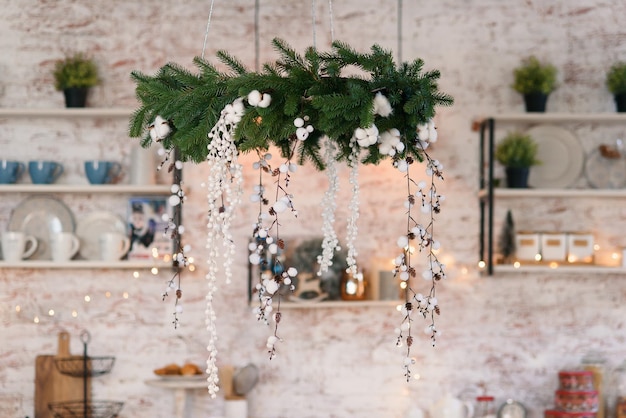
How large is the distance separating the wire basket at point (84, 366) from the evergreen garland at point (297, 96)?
80.2 inches

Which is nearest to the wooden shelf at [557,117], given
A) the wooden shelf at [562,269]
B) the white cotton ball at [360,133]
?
the wooden shelf at [562,269]

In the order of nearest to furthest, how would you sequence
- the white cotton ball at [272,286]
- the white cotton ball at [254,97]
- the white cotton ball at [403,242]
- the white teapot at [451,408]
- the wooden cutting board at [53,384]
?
the white cotton ball at [254,97]
the white cotton ball at [272,286]
the white cotton ball at [403,242]
the white teapot at [451,408]
the wooden cutting board at [53,384]

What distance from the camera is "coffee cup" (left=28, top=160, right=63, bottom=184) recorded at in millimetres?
4152

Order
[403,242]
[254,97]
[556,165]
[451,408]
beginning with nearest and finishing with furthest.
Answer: [254,97], [403,242], [451,408], [556,165]

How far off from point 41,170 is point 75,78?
1.40 ft

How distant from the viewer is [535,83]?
165 inches

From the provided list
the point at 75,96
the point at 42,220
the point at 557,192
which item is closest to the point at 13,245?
the point at 42,220

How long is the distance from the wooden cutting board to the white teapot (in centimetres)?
153

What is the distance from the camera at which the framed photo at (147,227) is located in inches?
166

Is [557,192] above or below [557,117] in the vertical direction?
below

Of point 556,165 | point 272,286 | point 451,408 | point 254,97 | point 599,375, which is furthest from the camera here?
point 556,165

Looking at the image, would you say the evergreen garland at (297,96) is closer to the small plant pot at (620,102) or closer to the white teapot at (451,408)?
the white teapot at (451,408)

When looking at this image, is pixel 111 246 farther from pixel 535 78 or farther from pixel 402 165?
pixel 402 165

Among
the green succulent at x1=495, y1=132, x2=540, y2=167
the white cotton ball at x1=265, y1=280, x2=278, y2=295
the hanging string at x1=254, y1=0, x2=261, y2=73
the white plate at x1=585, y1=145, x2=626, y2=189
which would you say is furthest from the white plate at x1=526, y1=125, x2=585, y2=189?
the white cotton ball at x1=265, y1=280, x2=278, y2=295
